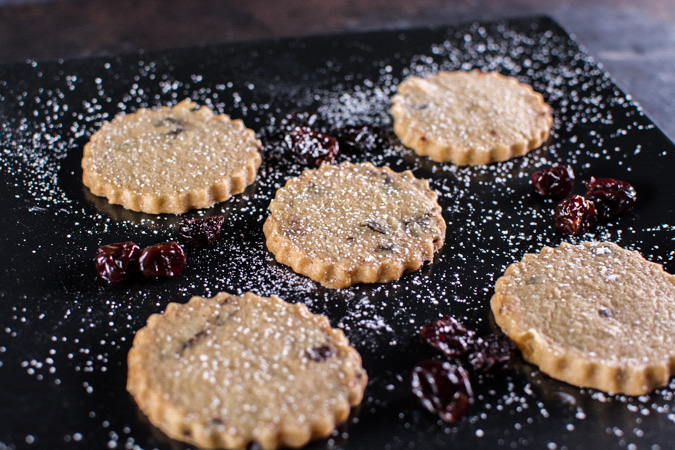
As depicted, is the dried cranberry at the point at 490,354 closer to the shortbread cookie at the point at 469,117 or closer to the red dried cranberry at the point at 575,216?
the red dried cranberry at the point at 575,216

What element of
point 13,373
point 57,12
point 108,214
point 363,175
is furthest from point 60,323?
point 57,12

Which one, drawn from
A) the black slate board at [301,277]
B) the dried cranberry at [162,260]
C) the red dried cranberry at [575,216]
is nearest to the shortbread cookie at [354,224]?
the black slate board at [301,277]

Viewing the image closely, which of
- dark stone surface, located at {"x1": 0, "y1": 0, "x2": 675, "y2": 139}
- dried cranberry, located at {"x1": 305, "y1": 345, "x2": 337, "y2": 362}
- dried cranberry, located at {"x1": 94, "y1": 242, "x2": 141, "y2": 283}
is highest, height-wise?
dried cranberry, located at {"x1": 305, "y1": 345, "x2": 337, "y2": 362}

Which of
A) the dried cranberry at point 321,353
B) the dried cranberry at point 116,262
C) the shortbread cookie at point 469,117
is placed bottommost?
the dried cranberry at point 116,262

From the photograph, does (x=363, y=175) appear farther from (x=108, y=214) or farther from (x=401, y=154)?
(x=108, y=214)

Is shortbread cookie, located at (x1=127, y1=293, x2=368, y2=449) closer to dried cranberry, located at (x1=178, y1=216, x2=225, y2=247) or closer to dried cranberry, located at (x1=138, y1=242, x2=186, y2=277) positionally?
dried cranberry, located at (x1=138, y1=242, x2=186, y2=277)

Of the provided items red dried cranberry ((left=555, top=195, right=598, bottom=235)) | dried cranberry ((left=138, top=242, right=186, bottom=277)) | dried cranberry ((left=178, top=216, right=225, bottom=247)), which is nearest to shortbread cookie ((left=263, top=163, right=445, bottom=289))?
dried cranberry ((left=178, top=216, right=225, bottom=247))
